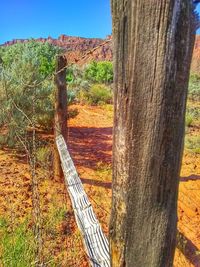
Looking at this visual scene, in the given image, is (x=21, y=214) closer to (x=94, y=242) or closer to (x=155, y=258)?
(x=94, y=242)

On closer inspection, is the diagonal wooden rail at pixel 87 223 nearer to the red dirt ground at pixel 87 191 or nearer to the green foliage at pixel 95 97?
the red dirt ground at pixel 87 191

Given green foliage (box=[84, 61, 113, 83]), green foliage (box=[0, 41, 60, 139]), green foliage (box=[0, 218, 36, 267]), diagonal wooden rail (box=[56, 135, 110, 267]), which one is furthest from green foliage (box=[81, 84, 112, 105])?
green foliage (box=[0, 218, 36, 267])

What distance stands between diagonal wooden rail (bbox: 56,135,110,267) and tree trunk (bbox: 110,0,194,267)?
3.59ft

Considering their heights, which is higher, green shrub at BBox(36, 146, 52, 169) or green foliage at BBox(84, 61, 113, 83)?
green foliage at BBox(84, 61, 113, 83)

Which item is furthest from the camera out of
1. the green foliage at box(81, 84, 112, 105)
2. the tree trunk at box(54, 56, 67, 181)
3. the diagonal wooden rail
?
the green foliage at box(81, 84, 112, 105)

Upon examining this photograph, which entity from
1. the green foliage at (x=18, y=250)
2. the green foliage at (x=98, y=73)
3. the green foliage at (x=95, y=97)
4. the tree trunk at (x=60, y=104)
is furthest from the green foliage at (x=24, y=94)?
the green foliage at (x=98, y=73)

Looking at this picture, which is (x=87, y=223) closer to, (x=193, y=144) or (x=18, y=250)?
(x=18, y=250)

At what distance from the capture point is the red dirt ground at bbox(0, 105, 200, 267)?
3.28 metres

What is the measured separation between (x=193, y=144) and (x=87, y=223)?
4961 millimetres

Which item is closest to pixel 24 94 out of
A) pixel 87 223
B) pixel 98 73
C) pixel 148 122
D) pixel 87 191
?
pixel 87 191

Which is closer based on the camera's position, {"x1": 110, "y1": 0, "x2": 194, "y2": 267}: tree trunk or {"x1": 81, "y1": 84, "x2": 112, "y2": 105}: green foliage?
{"x1": 110, "y1": 0, "x2": 194, "y2": 267}: tree trunk

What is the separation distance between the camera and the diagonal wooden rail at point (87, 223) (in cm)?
235

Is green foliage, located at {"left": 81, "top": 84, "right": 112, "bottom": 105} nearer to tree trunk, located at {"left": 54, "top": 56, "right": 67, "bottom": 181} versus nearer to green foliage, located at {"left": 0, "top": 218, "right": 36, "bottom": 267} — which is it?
tree trunk, located at {"left": 54, "top": 56, "right": 67, "bottom": 181}

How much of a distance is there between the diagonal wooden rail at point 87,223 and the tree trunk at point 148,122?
3.59 ft
